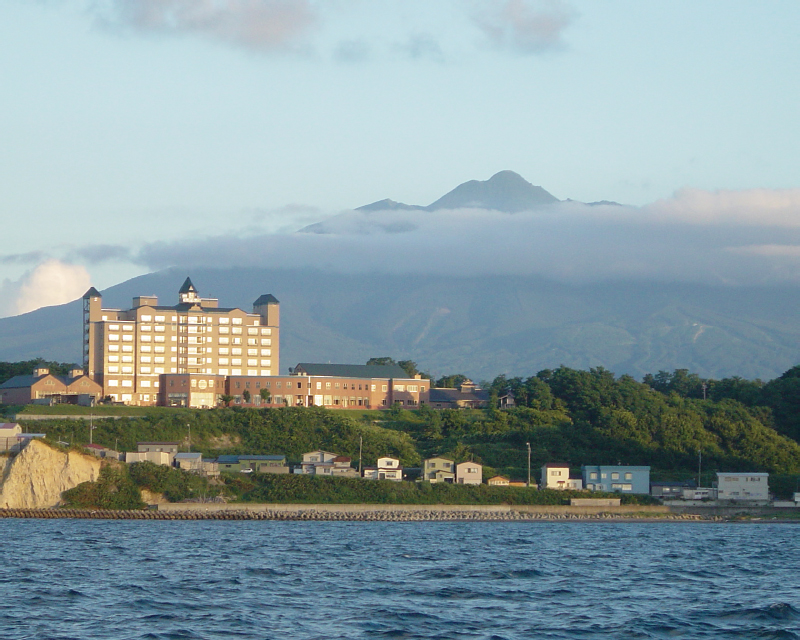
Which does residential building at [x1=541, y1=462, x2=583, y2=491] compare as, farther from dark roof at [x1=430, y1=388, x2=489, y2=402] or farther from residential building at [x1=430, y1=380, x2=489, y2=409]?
dark roof at [x1=430, y1=388, x2=489, y2=402]

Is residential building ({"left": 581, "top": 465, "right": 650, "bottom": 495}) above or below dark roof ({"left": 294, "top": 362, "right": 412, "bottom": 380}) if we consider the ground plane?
below

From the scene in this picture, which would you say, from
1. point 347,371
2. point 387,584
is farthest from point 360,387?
point 387,584

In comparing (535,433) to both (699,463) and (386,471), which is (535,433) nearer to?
(699,463)

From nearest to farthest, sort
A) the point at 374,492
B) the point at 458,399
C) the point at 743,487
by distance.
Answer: the point at 374,492, the point at 743,487, the point at 458,399

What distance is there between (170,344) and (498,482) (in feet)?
166

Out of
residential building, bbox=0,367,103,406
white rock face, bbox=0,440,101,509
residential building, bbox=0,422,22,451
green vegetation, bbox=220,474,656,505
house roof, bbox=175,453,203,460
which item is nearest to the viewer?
white rock face, bbox=0,440,101,509

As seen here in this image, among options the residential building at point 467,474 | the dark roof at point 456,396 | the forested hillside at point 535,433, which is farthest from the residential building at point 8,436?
the dark roof at point 456,396

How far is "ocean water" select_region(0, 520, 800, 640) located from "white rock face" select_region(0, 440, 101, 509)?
35.5ft

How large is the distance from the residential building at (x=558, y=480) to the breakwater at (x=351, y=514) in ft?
16.4

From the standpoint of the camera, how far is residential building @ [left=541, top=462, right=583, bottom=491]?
83250 mm

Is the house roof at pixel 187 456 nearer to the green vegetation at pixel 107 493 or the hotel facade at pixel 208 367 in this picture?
the green vegetation at pixel 107 493

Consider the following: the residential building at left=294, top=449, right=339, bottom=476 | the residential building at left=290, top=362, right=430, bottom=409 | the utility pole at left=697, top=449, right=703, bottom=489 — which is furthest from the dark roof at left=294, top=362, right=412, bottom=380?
the utility pole at left=697, top=449, right=703, bottom=489

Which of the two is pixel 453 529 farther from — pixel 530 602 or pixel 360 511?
pixel 530 602

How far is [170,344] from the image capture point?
399 feet
